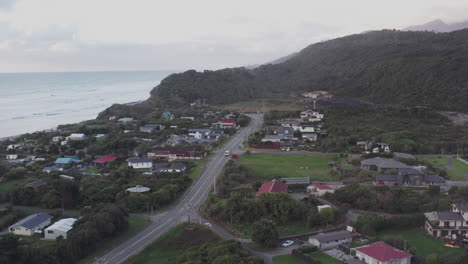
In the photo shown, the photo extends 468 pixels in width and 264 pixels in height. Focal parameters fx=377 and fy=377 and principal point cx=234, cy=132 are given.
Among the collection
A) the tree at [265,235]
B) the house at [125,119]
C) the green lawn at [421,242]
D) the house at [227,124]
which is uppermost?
the house at [125,119]

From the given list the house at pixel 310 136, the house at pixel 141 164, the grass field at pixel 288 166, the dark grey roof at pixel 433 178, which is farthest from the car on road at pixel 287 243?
the house at pixel 310 136

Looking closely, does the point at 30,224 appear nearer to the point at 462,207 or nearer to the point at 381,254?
the point at 381,254

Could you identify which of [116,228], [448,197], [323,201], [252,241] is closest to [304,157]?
[323,201]

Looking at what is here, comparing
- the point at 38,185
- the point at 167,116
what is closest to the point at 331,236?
the point at 38,185

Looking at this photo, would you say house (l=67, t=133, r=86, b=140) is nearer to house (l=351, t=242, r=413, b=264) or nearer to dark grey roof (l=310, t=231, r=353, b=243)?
dark grey roof (l=310, t=231, r=353, b=243)

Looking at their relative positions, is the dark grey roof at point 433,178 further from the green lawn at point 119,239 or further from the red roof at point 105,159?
the red roof at point 105,159

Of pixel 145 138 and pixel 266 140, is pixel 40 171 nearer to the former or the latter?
pixel 145 138

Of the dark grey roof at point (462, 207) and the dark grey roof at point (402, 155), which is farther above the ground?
the dark grey roof at point (402, 155)

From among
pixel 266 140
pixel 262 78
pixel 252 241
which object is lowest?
pixel 252 241
